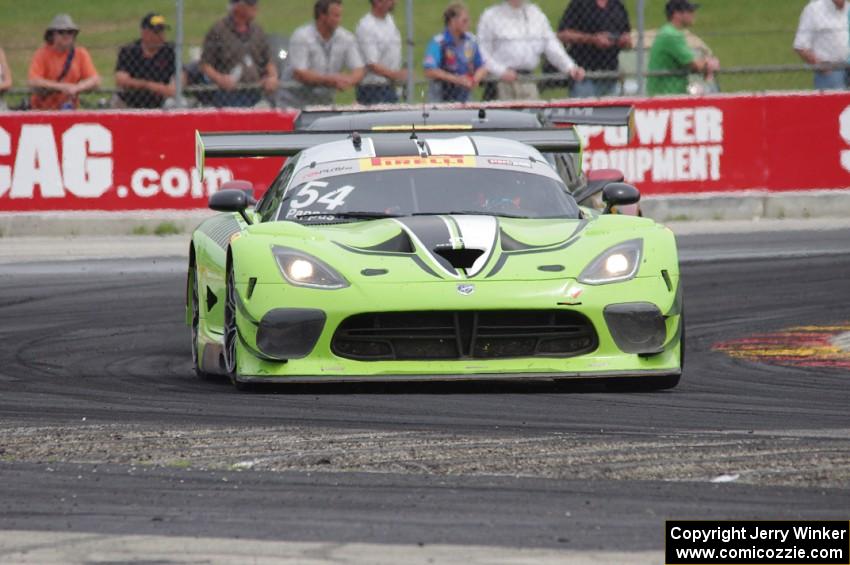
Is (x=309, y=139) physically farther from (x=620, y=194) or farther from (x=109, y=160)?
(x=109, y=160)

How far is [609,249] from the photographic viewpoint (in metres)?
8.34

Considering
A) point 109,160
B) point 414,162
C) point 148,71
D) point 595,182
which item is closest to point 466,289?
point 414,162

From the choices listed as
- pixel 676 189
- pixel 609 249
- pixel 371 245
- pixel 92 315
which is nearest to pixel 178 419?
pixel 371 245

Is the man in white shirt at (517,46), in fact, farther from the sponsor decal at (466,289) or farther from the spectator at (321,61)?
the sponsor decal at (466,289)

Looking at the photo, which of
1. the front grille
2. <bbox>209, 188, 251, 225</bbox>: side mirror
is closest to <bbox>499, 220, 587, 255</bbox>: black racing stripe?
the front grille

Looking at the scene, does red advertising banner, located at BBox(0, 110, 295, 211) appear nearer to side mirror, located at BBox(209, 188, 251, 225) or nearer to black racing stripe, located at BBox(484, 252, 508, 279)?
side mirror, located at BBox(209, 188, 251, 225)

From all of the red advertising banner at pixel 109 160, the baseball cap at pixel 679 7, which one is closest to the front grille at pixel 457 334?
the red advertising banner at pixel 109 160

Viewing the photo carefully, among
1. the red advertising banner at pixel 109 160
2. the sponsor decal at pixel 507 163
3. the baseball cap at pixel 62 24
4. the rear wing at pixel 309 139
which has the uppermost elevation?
the baseball cap at pixel 62 24

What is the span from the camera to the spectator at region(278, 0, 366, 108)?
17531mm

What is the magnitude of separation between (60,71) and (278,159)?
2.18 meters

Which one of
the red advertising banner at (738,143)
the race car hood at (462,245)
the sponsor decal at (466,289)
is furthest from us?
the red advertising banner at (738,143)

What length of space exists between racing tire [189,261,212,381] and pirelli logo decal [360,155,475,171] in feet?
3.59

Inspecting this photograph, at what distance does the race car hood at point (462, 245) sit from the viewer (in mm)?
8102

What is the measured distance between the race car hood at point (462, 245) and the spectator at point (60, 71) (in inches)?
356
